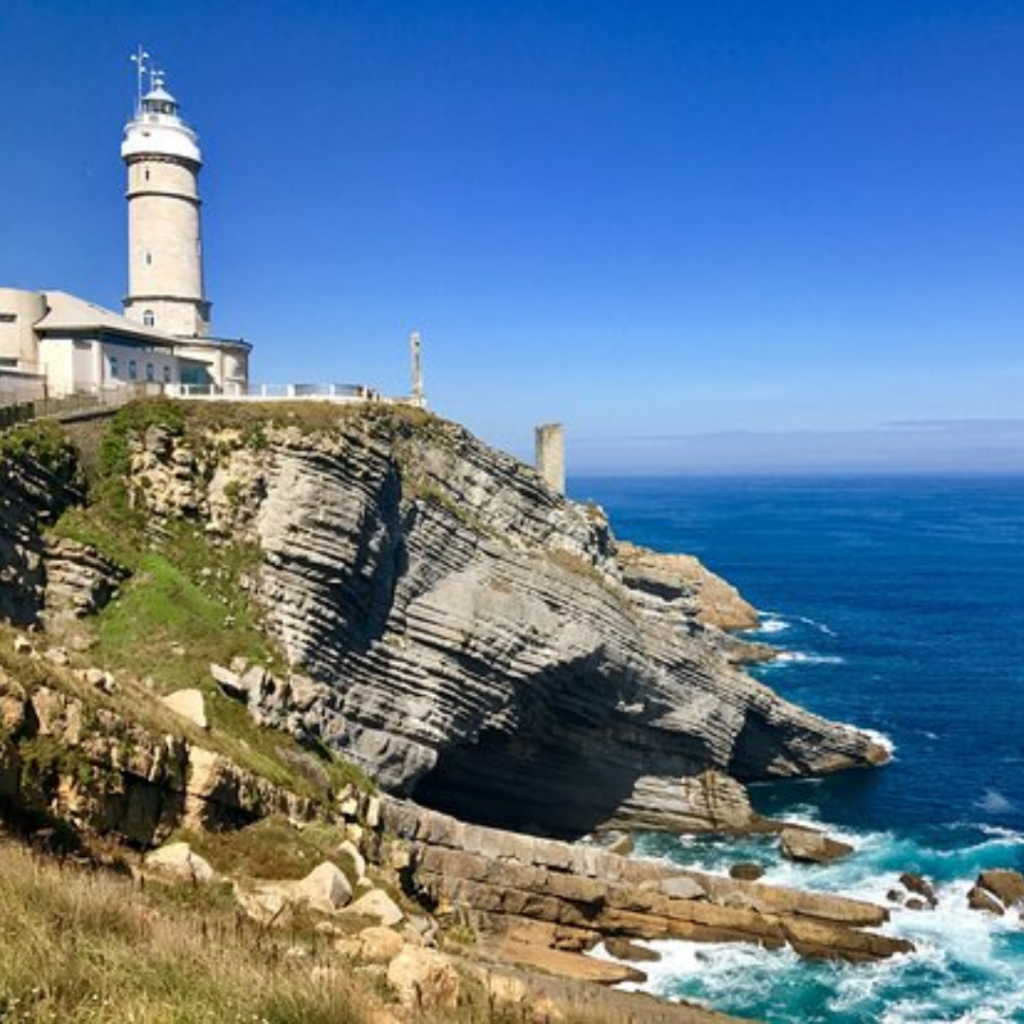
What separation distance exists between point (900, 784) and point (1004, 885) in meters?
10.2

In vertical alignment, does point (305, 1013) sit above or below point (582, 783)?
above

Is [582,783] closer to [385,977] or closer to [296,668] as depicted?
[296,668]

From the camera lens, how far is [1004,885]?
107 ft

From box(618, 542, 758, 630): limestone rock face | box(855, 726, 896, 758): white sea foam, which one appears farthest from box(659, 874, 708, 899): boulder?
box(618, 542, 758, 630): limestone rock face

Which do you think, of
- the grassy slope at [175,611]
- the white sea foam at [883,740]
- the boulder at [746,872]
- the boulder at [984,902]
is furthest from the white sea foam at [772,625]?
the grassy slope at [175,611]

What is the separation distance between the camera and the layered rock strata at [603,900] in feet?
90.6

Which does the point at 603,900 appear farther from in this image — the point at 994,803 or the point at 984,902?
the point at 994,803

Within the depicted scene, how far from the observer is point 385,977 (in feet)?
29.5

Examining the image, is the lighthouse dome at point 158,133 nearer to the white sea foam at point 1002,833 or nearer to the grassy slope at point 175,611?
the grassy slope at point 175,611

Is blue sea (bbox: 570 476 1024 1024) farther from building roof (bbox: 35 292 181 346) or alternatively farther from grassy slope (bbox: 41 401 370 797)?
building roof (bbox: 35 292 181 346)

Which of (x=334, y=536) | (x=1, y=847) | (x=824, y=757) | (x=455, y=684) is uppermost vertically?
(x=334, y=536)

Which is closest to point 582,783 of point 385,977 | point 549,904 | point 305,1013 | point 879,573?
point 549,904

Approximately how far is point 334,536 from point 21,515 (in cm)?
895

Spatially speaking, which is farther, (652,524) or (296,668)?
(652,524)
